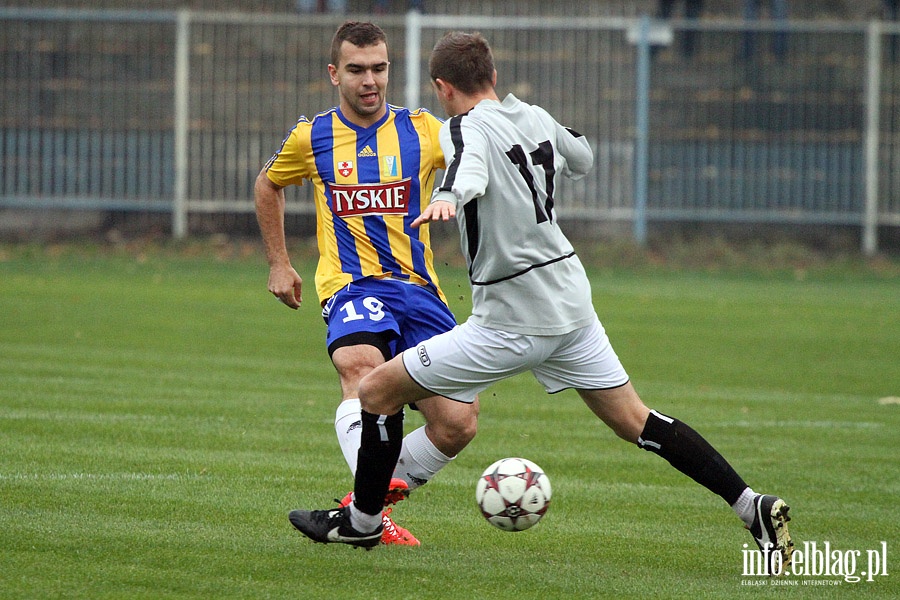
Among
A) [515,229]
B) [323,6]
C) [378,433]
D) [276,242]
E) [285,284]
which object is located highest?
[323,6]

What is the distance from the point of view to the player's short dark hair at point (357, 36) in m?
6.40

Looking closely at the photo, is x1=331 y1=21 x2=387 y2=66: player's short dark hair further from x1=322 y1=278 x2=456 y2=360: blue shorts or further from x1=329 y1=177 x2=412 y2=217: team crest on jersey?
x1=322 y1=278 x2=456 y2=360: blue shorts

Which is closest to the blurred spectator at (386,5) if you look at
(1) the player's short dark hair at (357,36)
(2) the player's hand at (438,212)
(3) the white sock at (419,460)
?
(1) the player's short dark hair at (357,36)

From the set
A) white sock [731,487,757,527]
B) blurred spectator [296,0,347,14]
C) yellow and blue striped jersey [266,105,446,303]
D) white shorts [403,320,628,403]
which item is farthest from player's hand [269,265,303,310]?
blurred spectator [296,0,347,14]

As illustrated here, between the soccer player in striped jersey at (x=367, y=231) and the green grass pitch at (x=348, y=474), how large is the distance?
0.62m

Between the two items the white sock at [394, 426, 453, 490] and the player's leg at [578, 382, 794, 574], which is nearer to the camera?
the player's leg at [578, 382, 794, 574]

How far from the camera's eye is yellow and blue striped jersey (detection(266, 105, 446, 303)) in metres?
6.42

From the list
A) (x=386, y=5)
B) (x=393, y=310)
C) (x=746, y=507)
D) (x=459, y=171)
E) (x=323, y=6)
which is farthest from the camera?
(x=386, y=5)

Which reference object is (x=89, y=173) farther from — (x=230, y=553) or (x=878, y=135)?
(x=230, y=553)

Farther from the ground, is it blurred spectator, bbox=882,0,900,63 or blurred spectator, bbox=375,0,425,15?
blurred spectator, bbox=375,0,425,15

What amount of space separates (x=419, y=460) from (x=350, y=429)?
13.3 inches

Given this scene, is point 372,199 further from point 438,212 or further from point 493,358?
point 438,212

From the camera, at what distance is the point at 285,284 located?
21.4 feet

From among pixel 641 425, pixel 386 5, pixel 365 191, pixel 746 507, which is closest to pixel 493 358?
pixel 641 425
